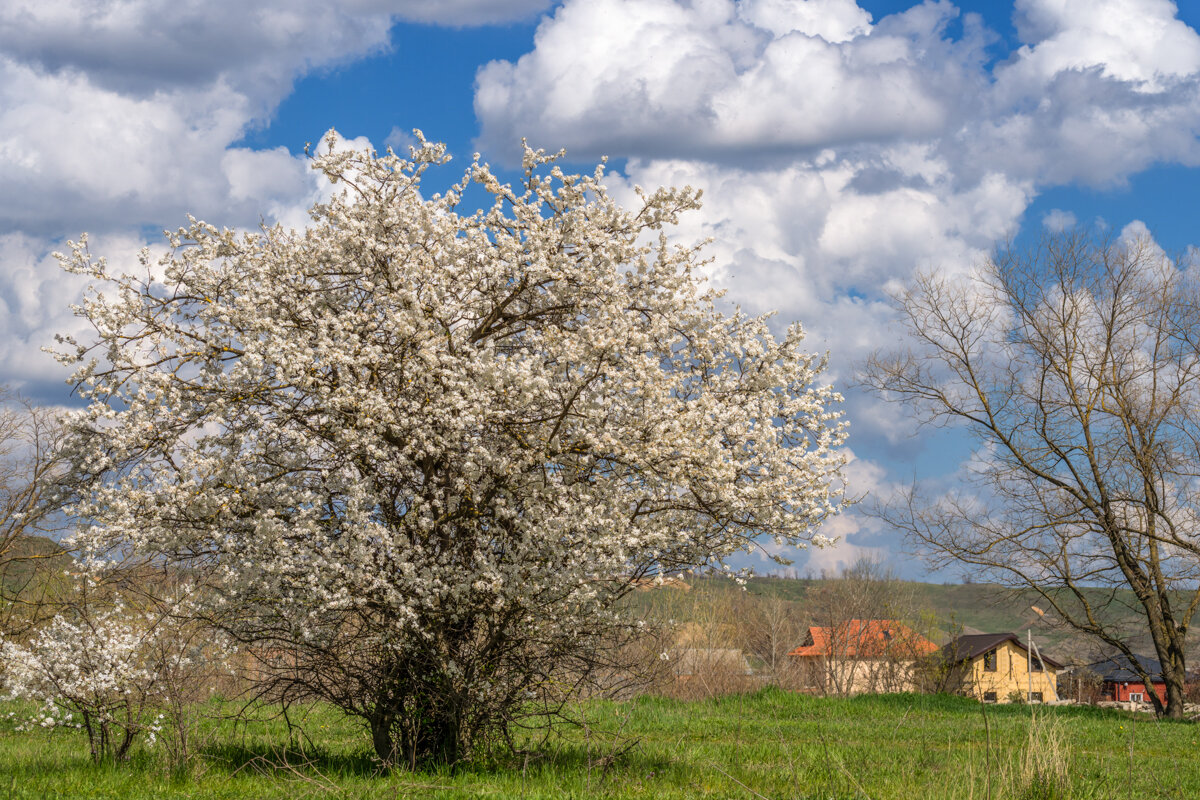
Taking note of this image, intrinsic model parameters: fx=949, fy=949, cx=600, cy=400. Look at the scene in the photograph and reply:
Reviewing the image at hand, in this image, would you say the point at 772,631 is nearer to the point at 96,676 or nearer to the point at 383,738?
the point at 383,738

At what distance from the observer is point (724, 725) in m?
14.0

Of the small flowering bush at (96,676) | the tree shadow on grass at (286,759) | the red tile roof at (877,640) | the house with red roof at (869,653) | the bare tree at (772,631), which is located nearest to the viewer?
the tree shadow on grass at (286,759)

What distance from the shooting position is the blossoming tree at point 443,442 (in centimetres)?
777

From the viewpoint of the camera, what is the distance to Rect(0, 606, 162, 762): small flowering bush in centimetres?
984

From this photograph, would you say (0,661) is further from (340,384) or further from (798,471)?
(798,471)

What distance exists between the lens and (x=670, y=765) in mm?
9289

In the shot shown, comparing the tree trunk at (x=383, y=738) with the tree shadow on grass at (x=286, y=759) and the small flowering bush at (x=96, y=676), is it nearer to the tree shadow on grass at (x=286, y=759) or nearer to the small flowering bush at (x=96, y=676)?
the tree shadow on grass at (x=286, y=759)

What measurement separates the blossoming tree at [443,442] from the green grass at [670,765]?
82cm

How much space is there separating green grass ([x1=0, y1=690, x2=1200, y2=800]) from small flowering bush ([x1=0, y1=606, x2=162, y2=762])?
0.41 m

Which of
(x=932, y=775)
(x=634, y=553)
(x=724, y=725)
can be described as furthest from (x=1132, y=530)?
(x=634, y=553)

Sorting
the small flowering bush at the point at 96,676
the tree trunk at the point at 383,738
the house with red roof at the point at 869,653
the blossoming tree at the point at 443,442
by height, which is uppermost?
the blossoming tree at the point at 443,442

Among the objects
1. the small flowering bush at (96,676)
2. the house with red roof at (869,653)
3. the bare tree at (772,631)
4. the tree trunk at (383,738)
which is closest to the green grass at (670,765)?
the tree trunk at (383,738)

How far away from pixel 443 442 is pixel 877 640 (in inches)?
1797

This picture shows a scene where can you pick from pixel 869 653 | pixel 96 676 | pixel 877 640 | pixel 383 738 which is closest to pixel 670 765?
pixel 383 738
